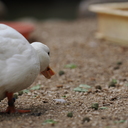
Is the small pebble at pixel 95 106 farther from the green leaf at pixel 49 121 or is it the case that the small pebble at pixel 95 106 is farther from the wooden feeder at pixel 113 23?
the wooden feeder at pixel 113 23

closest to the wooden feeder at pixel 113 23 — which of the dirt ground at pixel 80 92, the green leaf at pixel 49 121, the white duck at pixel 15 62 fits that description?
the dirt ground at pixel 80 92

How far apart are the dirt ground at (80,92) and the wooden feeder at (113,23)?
0.53 ft

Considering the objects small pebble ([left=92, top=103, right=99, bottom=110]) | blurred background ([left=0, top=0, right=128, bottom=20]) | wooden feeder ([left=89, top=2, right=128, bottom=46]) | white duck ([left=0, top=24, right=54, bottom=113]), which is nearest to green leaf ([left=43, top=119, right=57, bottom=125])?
white duck ([left=0, top=24, right=54, bottom=113])

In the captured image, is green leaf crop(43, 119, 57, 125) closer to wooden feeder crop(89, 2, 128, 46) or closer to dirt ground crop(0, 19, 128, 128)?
dirt ground crop(0, 19, 128, 128)

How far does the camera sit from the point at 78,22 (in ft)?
32.7

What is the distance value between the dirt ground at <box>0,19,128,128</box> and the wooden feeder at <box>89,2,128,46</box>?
0.53 feet

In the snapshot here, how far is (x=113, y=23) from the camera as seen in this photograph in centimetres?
652

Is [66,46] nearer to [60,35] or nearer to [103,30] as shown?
[103,30]

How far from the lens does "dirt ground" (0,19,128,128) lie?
2885 millimetres

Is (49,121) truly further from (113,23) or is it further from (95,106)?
(113,23)

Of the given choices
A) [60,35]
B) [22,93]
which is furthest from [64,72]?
A: [60,35]

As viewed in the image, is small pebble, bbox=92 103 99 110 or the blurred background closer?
small pebble, bbox=92 103 99 110

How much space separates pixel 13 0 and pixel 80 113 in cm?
1788

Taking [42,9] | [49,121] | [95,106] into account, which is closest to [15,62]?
[49,121]
